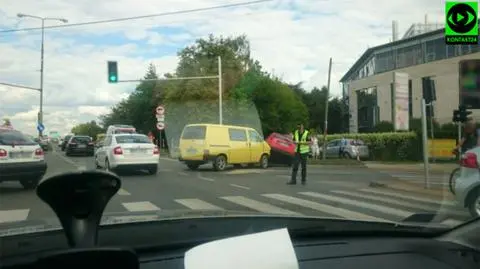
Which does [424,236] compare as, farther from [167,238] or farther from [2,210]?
[2,210]

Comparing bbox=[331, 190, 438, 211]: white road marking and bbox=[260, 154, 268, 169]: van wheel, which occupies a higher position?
bbox=[260, 154, 268, 169]: van wheel

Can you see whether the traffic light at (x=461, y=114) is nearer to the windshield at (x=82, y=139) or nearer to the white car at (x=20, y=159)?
the white car at (x=20, y=159)

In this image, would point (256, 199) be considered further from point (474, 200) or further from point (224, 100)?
point (224, 100)

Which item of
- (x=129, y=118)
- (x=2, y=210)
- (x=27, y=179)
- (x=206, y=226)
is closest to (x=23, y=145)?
(x=27, y=179)

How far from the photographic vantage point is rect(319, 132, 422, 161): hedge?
2844 cm

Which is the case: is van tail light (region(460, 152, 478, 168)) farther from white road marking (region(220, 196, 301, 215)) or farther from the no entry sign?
the no entry sign

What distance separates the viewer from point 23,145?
13.7 meters

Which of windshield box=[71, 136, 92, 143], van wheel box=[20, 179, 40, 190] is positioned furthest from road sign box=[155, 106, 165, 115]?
windshield box=[71, 136, 92, 143]

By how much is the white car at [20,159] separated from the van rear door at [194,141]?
868 cm

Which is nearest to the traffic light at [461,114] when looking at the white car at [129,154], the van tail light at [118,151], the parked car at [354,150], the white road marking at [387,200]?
the white road marking at [387,200]

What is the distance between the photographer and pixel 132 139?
1988 centimetres

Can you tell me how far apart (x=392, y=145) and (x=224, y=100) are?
12.1 m

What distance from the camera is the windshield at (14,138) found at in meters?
13.5

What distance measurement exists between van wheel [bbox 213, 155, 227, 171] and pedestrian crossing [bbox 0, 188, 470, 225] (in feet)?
30.4
